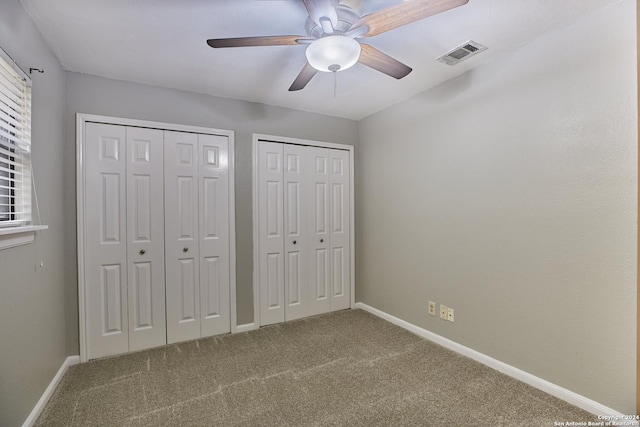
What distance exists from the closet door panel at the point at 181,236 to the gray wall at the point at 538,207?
2.12 metres

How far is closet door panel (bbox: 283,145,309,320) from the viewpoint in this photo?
335 cm

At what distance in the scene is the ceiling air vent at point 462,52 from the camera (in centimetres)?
210

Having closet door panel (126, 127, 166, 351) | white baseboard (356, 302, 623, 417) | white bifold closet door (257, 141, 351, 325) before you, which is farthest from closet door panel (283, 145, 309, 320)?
closet door panel (126, 127, 166, 351)

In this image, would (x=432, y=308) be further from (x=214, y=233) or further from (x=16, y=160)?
(x=16, y=160)

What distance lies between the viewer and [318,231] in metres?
3.54

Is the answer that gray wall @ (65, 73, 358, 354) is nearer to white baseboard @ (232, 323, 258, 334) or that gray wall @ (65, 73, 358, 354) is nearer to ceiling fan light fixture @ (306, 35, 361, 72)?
white baseboard @ (232, 323, 258, 334)

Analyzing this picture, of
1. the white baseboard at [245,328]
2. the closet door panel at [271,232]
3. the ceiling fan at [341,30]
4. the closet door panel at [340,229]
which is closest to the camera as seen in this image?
the ceiling fan at [341,30]

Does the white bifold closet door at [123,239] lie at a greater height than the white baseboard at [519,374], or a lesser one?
greater

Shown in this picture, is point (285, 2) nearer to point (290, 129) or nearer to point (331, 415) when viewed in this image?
point (290, 129)

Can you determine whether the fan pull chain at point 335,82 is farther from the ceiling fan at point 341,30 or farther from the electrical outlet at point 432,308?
the electrical outlet at point 432,308

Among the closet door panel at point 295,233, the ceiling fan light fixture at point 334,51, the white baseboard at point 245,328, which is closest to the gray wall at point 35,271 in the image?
the white baseboard at point 245,328

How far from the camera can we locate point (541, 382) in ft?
6.63

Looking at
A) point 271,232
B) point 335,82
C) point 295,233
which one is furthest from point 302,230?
point 335,82

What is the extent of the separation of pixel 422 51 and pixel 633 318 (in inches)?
82.7
